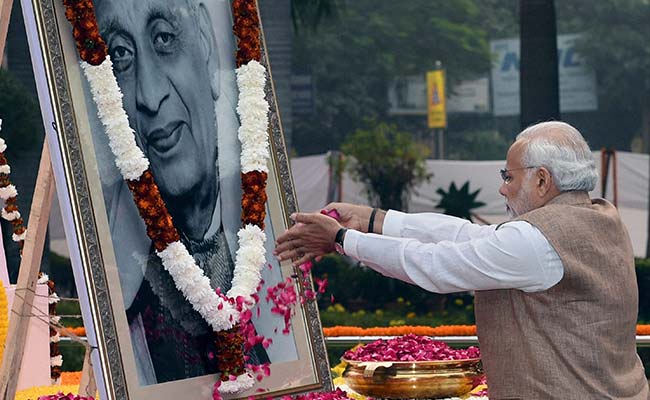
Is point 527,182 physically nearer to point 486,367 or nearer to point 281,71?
point 486,367

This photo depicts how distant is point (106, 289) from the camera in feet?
15.1

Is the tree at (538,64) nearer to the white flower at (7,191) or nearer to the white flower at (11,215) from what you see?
the white flower at (11,215)

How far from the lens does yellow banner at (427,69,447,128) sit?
91.5 ft

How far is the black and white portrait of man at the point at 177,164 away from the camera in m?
4.74

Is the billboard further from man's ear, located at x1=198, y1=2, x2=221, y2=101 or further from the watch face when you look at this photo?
the watch face

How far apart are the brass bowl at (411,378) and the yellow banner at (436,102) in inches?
866

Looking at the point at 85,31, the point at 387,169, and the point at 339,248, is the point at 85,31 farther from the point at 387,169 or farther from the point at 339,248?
the point at 387,169

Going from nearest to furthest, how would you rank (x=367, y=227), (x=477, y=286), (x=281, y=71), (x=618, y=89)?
1. (x=477, y=286)
2. (x=367, y=227)
3. (x=281, y=71)
4. (x=618, y=89)

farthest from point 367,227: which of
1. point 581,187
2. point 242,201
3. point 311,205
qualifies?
point 311,205

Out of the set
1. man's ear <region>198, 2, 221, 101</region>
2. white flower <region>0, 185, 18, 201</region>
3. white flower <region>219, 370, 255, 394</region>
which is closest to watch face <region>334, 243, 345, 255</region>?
white flower <region>219, 370, 255, 394</region>

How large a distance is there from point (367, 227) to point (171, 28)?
1.16 m

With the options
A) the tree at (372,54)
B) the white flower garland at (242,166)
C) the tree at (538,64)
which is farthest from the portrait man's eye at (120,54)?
the tree at (372,54)

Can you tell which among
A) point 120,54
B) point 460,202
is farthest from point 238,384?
point 460,202

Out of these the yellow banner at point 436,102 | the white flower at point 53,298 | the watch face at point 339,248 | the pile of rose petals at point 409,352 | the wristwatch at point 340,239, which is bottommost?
the pile of rose petals at point 409,352
